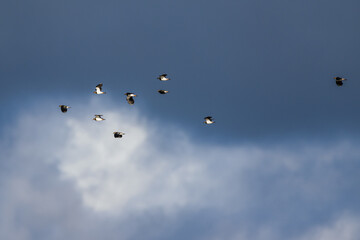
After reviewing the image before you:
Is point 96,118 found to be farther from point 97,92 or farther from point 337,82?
point 337,82

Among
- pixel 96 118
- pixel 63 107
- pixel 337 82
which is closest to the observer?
pixel 337 82

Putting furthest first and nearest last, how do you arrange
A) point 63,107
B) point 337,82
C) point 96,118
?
point 96,118 < point 63,107 < point 337,82

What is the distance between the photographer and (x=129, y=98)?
436 ft

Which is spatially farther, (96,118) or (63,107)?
(96,118)

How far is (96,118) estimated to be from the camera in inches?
5664

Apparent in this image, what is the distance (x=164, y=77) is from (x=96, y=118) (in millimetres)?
20167

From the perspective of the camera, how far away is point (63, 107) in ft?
435

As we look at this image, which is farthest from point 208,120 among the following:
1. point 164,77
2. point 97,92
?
point 97,92

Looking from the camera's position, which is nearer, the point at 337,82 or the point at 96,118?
the point at 337,82

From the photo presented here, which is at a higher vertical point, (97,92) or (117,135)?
(97,92)

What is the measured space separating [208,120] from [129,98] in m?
19.2

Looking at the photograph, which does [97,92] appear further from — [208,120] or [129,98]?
[208,120]

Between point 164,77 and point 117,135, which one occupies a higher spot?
point 164,77

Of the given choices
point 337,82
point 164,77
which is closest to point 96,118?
point 164,77
